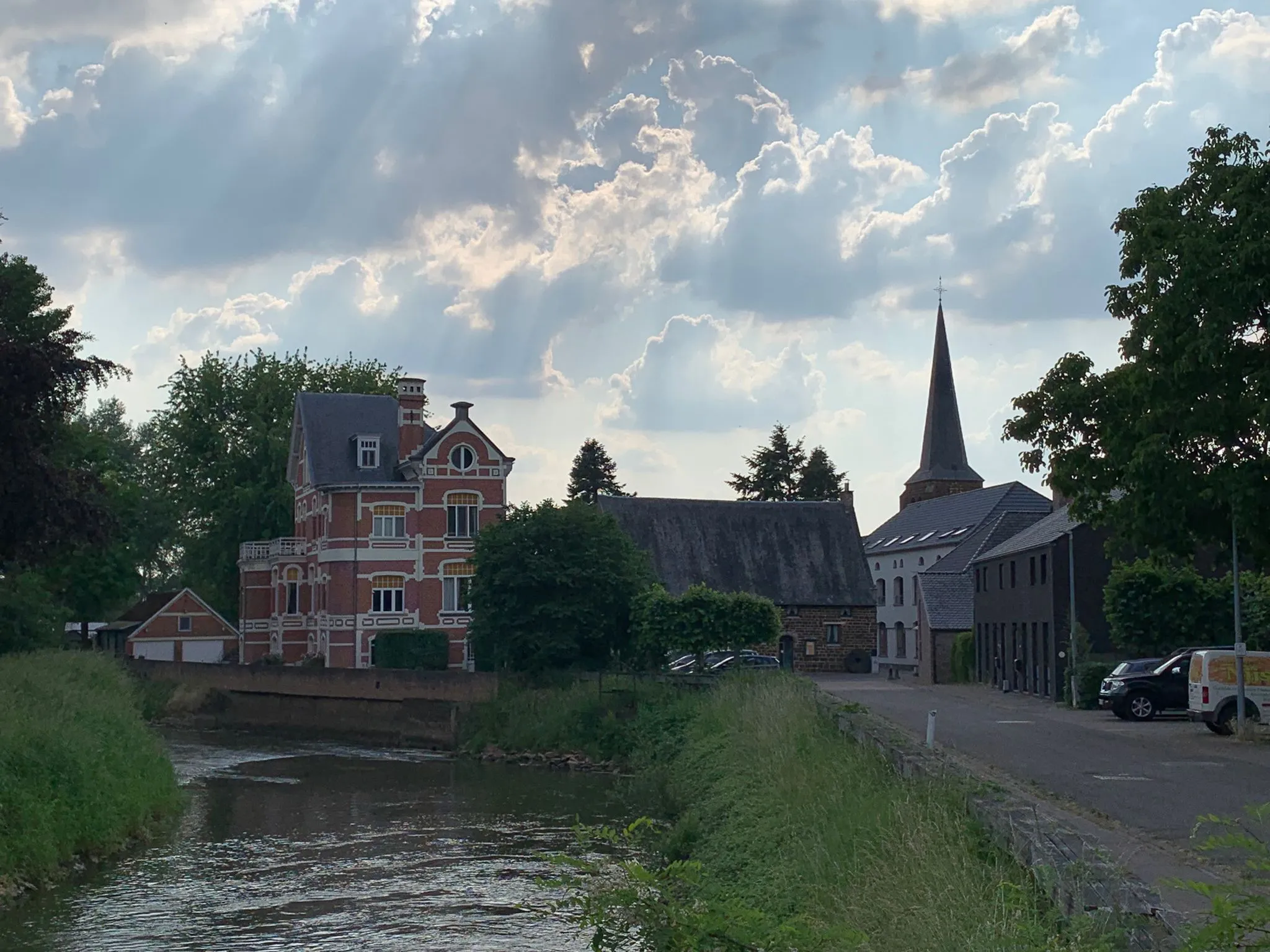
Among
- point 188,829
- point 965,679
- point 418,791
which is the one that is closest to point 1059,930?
point 188,829

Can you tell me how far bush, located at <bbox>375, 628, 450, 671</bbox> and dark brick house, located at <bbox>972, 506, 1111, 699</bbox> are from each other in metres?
22.0

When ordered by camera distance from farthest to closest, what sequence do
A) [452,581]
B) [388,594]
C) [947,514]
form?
[947,514] → [452,581] → [388,594]

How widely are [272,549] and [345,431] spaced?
7498 mm

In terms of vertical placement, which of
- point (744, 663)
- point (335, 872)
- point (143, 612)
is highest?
point (143, 612)

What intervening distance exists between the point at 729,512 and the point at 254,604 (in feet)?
75.4

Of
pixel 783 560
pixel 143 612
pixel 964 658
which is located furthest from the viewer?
pixel 143 612

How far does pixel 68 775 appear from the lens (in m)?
21.4

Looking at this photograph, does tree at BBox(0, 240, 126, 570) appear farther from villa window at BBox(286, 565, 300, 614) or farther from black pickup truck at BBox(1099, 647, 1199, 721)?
villa window at BBox(286, 565, 300, 614)

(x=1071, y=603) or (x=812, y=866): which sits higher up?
(x=1071, y=603)

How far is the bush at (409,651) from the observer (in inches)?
2290

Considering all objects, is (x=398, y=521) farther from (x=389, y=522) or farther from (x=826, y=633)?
(x=826, y=633)

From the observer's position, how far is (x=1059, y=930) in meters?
8.16

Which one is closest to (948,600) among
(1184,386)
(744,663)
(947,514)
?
(744,663)

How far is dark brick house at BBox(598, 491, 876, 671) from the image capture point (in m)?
66.4
